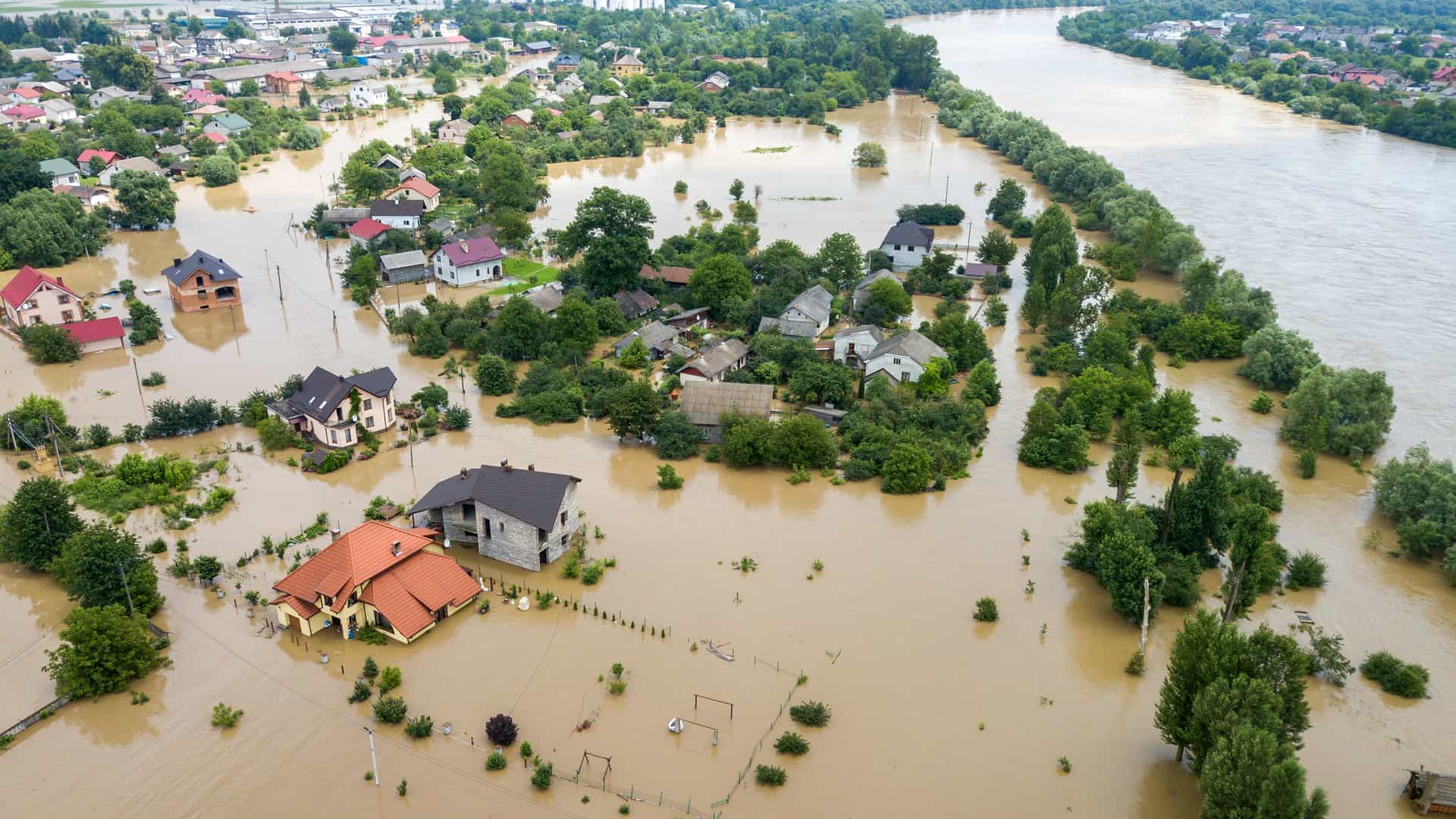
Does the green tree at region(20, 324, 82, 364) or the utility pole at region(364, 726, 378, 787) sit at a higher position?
the green tree at region(20, 324, 82, 364)

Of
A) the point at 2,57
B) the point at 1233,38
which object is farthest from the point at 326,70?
the point at 1233,38

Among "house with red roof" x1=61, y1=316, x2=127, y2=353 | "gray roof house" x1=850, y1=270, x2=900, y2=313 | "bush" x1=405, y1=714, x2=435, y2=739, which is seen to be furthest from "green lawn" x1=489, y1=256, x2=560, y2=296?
"bush" x1=405, y1=714, x2=435, y2=739

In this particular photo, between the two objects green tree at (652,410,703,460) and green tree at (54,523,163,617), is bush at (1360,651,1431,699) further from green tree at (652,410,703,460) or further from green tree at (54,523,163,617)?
green tree at (54,523,163,617)

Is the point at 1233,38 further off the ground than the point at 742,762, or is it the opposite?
the point at 1233,38

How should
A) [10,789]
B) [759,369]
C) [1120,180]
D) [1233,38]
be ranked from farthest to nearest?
[1233,38] → [1120,180] → [759,369] → [10,789]

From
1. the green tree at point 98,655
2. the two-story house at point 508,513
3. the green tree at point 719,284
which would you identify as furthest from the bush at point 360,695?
the green tree at point 719,284

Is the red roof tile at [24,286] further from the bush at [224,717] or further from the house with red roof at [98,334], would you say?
the bush at [224,717]

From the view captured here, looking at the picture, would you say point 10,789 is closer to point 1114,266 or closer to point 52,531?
point 52,531

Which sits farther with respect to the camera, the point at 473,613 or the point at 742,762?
the point at 473,613

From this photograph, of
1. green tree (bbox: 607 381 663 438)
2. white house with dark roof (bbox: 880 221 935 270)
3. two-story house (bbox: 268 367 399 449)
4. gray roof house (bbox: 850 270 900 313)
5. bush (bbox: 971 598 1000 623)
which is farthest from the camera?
white house with dark roof (bbox: 880 221 935 270)
